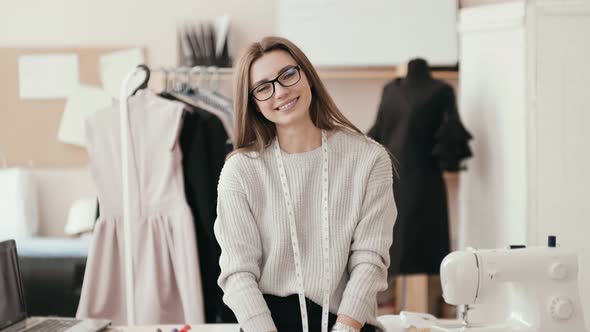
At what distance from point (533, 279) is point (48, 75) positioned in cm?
293

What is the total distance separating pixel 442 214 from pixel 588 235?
652 millimetres

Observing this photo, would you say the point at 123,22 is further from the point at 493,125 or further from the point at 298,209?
the point at 298,209

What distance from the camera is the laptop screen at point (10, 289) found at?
1.58 m

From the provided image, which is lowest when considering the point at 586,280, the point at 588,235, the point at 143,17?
the point at 586,280

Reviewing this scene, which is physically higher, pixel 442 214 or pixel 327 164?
pixel 327 164

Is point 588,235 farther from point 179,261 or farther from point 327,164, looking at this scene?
point 179,261

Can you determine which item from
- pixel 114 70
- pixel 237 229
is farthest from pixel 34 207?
pixel 237 229

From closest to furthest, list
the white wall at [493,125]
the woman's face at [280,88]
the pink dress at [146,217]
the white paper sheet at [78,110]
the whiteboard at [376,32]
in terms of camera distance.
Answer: the woman's face at [280,88], the pink dress at [146,217], the white wall at [493,125], the whiteboard at [376,32], the white paper sheet at [78,110]

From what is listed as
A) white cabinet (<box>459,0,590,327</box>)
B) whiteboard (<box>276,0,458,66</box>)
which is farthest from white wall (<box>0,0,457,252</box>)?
white cabinet (<box>459,0,590,327</box>)

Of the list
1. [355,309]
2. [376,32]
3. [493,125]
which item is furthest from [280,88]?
[376,32]

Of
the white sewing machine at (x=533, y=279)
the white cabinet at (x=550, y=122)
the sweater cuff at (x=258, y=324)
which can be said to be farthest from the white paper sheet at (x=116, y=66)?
the white sewing machine at (x=533, y=279)

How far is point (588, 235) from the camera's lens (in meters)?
2.35

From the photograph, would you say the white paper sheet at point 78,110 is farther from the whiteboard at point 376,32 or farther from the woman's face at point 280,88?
the woman's face at point 280,88

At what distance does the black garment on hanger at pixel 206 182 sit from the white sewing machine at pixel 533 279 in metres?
1.06
